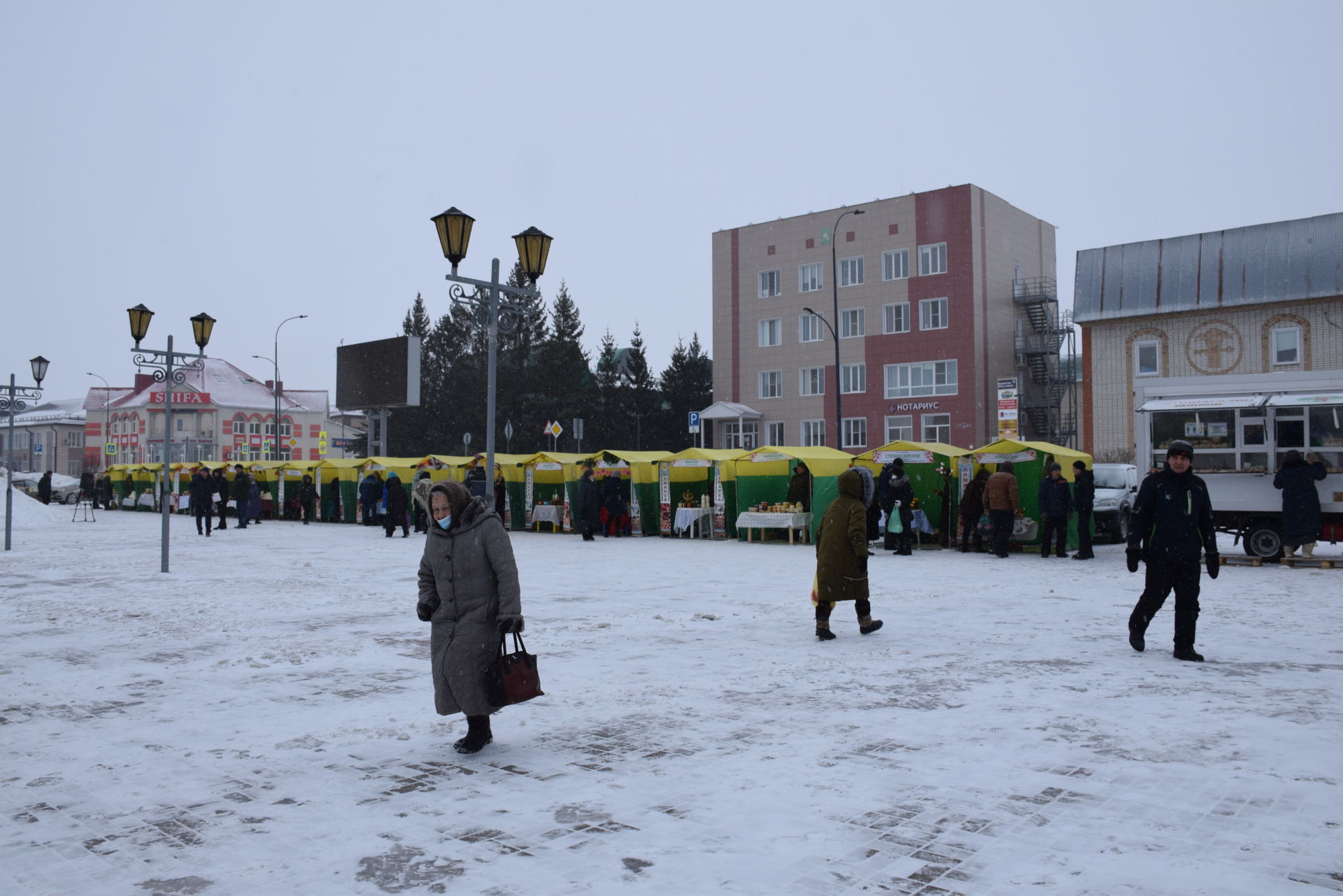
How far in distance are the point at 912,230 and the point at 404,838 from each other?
48.5 m

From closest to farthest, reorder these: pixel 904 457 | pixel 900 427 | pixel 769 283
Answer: pixel 904 457, pixel 900 427, pixel 769 283

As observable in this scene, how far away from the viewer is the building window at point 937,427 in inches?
1924

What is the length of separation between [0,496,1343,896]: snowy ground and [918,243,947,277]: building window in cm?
3950

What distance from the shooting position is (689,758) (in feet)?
17.7

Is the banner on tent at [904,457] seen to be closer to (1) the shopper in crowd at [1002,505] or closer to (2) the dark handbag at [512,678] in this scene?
(1) the shopper in crowd at [1002,505]

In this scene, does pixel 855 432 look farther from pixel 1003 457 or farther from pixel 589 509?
pixel 1003 457

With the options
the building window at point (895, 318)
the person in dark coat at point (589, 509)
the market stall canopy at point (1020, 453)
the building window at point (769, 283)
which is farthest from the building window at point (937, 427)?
the market stall canopy at point (1020, 453)

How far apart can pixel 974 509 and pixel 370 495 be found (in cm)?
1712

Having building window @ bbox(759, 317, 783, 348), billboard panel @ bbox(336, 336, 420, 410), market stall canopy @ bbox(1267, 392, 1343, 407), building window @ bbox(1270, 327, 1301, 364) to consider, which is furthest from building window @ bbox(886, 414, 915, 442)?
market stall canopy @ bbox(1267, 392, 1343, 407)

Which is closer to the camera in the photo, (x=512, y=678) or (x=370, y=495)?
(x=512, y=678)

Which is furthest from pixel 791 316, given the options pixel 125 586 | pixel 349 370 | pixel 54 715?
pixel 54 715

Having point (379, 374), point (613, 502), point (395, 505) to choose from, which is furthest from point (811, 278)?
point (395, 505)

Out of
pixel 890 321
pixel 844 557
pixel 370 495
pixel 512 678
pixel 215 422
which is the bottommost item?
pixel 512 678

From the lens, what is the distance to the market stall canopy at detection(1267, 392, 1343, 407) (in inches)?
598
